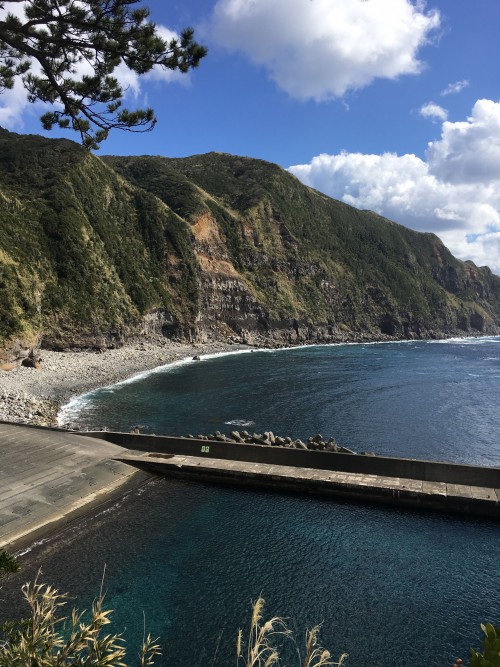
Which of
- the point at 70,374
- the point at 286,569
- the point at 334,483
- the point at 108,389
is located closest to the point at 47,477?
the point at 286,569

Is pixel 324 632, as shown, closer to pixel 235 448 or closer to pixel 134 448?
pixel 235 448

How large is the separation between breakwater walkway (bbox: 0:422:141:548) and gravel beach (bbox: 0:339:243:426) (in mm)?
10208

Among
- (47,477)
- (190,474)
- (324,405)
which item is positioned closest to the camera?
(47,477)

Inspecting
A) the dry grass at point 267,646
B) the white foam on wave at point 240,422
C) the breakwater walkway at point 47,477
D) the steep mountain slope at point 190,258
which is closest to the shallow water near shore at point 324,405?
the white foam on wave at point 240,422

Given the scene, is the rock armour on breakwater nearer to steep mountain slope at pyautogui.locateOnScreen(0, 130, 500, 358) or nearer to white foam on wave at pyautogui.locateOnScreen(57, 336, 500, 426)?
white foam on wave at pyautogui.locateOnScreen(57, 336, 500, 426)

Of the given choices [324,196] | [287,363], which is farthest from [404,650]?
[324,196]

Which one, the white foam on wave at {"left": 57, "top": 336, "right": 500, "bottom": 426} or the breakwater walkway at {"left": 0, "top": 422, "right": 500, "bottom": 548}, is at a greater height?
the breakwater walkway at {"left": 0, "top": 422, "right": 500, "bottom": 548}

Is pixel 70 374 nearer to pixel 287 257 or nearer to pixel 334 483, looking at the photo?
pixel 334 483

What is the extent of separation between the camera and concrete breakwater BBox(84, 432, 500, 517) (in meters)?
20.2

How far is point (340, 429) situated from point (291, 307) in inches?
3723

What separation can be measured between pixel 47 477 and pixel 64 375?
36512mm

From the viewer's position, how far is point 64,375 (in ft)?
184

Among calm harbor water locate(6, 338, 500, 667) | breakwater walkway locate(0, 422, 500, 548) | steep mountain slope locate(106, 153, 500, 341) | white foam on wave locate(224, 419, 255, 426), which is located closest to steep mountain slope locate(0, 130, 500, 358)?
steep mountain slope locate(106, 153, 500, 341)

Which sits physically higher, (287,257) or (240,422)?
(287,257)
